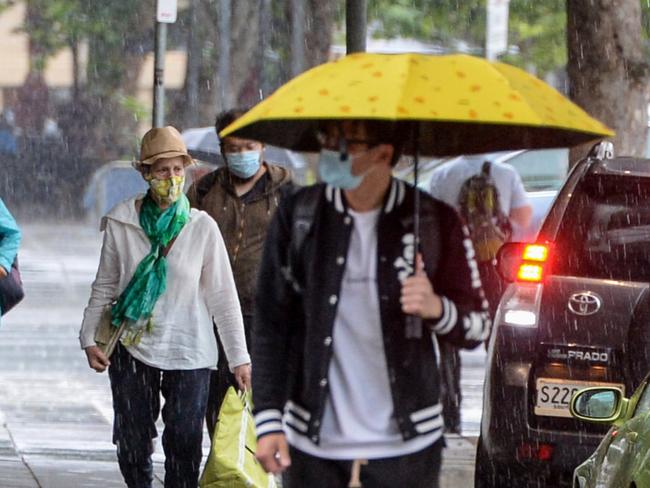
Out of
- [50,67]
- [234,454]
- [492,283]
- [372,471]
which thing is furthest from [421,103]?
[50,67]

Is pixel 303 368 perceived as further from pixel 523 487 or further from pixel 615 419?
pixel 523 487

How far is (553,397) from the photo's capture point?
25.0 feet

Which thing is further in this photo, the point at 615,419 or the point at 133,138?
the point at 133,138

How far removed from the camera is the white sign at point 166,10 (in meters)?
13.7

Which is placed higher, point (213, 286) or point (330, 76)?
point (330, 76)

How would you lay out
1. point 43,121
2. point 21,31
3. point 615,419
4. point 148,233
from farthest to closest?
1. point 43,121
2. point 21,31
3. point 148,233
4. point 615,419

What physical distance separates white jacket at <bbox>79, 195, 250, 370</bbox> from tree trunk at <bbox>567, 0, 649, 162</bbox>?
505cm

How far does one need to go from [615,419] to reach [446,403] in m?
5.05

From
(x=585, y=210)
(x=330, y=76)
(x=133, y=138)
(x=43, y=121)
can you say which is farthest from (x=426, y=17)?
(x=330, y=76)

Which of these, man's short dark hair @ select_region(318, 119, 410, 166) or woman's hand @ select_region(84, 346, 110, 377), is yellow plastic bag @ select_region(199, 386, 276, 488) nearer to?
woman's hand @ select_region(84, 346, 110, 377)

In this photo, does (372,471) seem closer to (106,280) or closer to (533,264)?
(106,280)

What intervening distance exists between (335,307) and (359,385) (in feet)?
0.66

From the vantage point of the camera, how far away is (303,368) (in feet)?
15.3

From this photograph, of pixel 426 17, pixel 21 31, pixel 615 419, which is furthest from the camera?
pixel 21 31
